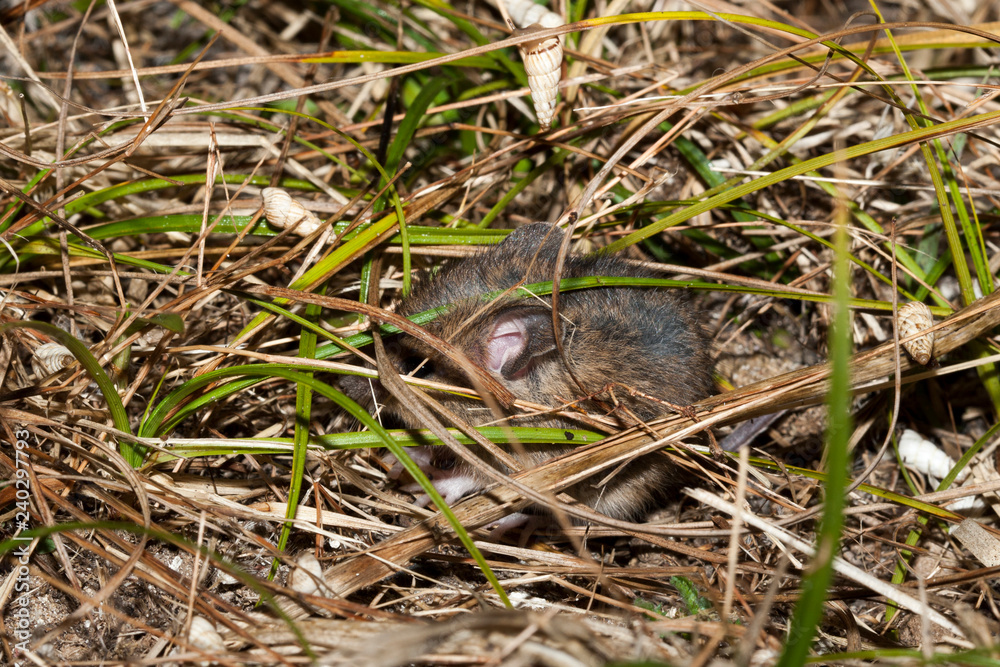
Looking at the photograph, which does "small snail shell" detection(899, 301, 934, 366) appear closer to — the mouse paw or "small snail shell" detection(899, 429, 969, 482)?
"small snail shell" detection(899, 429, 969, 482)

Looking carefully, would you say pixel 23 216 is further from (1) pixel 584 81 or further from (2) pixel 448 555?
(1) pixel 584 81

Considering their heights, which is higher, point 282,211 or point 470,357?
point 282,211

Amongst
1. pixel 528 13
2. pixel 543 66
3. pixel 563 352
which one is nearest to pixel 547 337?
pixel 563 352

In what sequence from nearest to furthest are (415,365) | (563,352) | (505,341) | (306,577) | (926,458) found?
1. (306,577)
2. (563,352)
3. (505,341)
4. (415,365)
5. (926,458)

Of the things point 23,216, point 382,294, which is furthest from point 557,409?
point 23,216

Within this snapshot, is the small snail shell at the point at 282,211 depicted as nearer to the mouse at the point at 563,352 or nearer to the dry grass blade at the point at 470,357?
the dry grass blade at the point at 470,357

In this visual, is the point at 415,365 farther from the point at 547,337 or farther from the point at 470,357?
the point at 547,337
